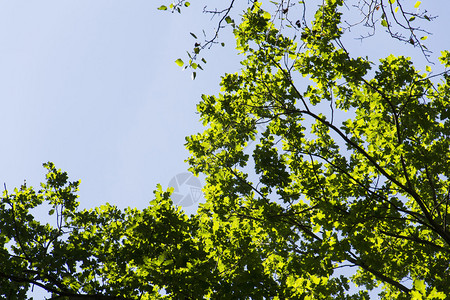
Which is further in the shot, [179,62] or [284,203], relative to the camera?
[284,203]

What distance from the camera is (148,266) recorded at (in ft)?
19.2

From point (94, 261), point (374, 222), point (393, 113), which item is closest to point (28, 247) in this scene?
point (94, 261)

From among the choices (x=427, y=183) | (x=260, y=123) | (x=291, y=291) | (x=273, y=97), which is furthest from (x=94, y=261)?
(x=427, y=183)

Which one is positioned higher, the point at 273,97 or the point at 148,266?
the point at 273,97

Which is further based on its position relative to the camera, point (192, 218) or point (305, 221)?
point (305, 221)

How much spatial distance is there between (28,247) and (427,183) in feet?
31.0

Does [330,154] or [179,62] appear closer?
[179,62]

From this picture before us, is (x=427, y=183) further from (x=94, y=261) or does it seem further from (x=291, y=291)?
(x=94, y=261)

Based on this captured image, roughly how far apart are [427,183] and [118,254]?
7431 mm

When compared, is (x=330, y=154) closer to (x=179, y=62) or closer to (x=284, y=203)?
(x=284, y=203)

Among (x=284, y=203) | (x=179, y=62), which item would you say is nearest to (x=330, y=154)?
(x=284, y=203)

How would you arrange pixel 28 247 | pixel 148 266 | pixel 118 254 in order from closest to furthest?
pixel 148 266, pixel 118 254, pixel 28 247

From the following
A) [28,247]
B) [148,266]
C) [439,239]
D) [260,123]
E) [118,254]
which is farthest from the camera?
[439,239]

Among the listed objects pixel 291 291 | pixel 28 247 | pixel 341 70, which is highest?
pixel 341 70
